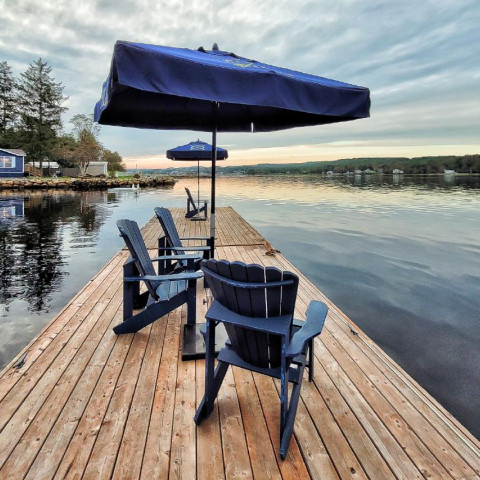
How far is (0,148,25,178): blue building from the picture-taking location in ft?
112

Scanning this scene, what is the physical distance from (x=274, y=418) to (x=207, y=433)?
14.9 inches

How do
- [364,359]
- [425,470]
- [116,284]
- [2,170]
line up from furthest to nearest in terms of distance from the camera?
1. [2,170]
2. [116,284]
3. [364,359]
4. [425,470]

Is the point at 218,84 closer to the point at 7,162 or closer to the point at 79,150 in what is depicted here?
the point at 7,162

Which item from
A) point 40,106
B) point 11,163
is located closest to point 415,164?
point 40,106

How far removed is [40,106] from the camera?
45531mm

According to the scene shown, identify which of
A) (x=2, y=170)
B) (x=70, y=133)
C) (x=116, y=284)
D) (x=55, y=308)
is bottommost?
(x=55, y=308)

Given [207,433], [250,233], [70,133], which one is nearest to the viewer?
[207,433]

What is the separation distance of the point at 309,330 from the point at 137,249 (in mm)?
1651

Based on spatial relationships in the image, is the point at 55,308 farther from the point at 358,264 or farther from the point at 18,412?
the point at 358,264

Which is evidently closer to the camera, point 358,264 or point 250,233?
point 358,264

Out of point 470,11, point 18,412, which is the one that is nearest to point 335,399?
point 18,412

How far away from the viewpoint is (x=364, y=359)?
2.46m

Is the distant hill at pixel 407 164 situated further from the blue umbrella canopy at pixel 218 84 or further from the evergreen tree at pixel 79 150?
the blue umbrella canopy at pixel 218 84

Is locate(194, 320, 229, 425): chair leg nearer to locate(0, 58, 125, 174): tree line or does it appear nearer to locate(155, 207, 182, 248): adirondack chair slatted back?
locate(155, 207, 182, 248): adirondack chair slatted back
